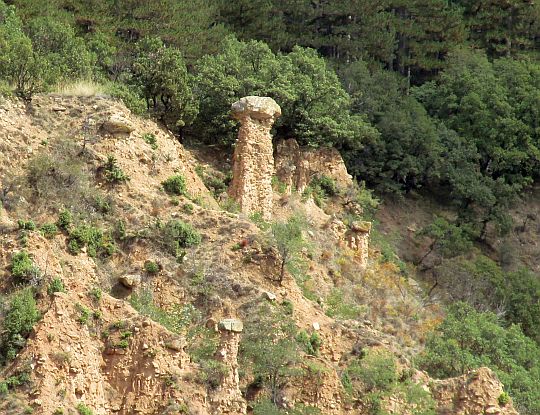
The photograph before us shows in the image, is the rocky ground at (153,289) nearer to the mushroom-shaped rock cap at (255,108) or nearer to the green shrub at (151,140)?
the green shrub at (151,140)

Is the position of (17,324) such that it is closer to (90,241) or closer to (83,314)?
(83,314)

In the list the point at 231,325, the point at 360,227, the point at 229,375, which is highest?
the point at 231,325

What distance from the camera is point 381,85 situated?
59.9 m

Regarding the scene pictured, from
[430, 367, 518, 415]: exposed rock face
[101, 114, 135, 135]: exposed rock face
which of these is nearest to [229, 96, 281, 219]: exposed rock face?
[101, 114, 135, 135]: exposed rock face

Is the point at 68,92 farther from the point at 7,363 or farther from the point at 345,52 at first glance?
the point at 345,52

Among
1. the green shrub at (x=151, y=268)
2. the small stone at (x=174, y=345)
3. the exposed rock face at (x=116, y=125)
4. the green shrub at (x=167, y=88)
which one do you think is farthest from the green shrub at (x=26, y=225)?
the green shrub at (x=167, y=88)

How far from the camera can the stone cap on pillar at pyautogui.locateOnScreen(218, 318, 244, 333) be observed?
117 ft

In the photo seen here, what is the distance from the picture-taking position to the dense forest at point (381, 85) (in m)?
45.6

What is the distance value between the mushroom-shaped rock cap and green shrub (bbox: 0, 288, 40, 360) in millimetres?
13655

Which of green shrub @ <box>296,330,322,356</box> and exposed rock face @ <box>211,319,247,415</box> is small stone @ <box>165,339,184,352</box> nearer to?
exposed rock face @ <box>211,319,247,415</box>

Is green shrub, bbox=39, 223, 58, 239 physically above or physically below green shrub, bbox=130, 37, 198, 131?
above

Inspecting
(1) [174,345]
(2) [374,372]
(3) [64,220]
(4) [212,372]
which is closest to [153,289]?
(3) [64,220]

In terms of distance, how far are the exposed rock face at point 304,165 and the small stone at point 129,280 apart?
11.9 meters

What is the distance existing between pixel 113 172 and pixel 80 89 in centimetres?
398
